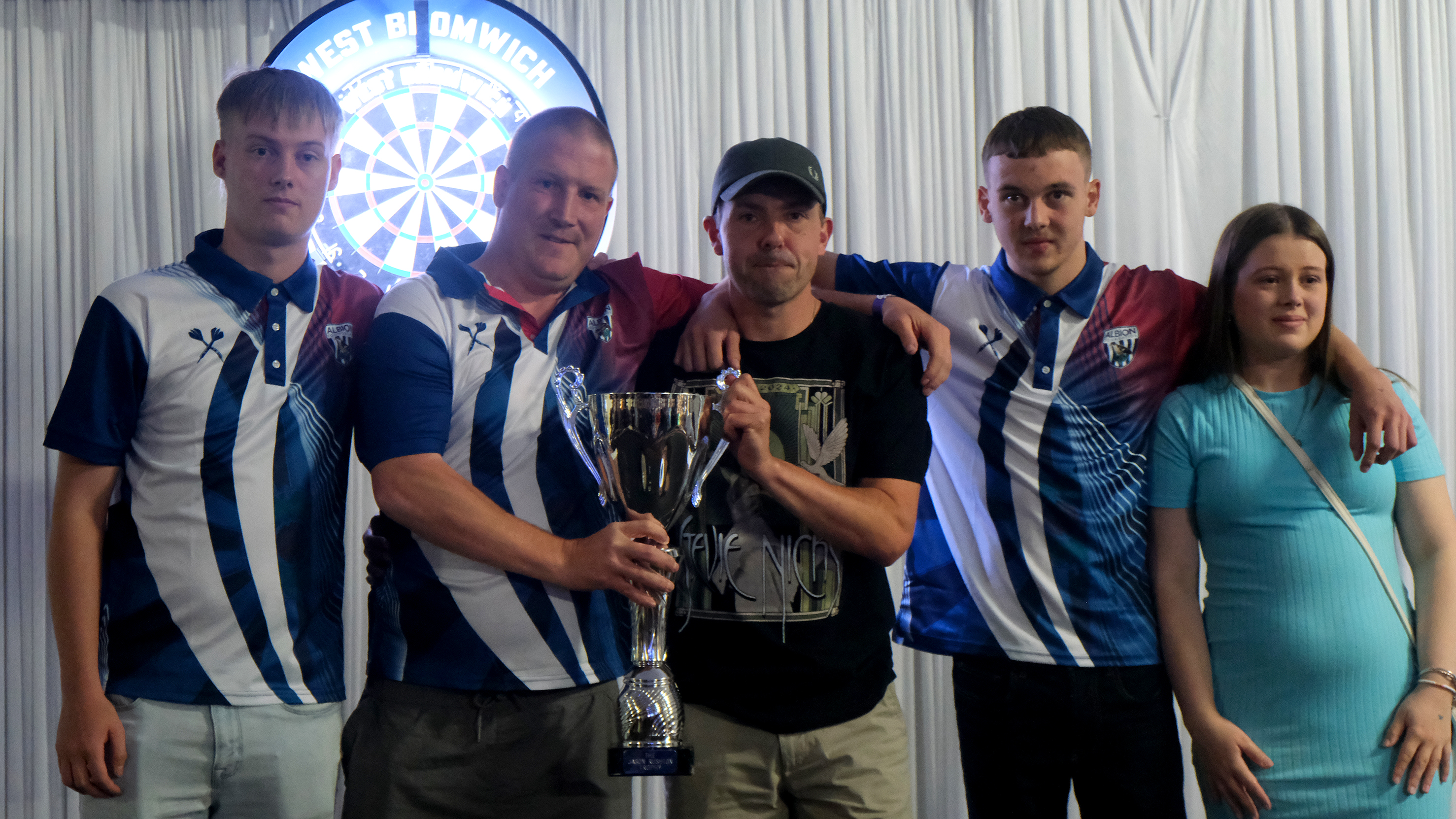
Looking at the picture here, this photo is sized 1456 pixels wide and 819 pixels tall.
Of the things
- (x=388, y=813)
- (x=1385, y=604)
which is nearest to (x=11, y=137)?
(x=388, y=813)

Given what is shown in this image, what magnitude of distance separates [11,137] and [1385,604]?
3.83m

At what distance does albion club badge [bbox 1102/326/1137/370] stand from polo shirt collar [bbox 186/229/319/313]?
5.47ft

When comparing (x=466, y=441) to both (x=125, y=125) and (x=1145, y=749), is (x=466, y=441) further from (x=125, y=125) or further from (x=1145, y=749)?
(x=125, y=125)

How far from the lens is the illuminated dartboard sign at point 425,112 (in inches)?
117

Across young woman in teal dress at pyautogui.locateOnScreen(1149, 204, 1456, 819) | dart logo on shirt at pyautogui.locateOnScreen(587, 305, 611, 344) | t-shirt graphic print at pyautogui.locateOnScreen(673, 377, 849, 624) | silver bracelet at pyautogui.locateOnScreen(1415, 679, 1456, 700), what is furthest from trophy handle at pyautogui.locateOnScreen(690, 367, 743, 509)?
silver bracelet at pyautogui.locateOnScreen(1415, 679, 1456, 700)

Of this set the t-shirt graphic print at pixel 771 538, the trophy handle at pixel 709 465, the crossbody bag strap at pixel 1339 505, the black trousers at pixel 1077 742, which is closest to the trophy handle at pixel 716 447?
the trophy handle at pixel 709 465

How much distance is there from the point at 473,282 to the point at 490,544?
1.69 ft

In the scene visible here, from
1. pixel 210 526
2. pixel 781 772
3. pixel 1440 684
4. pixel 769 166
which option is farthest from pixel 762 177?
pixel 1440 684

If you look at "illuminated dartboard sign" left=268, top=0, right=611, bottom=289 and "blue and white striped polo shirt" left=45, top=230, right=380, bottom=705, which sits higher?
"illuminated dartboard sign" left=268, top=0, right=611, bottom=289

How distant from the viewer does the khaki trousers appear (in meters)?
1.68

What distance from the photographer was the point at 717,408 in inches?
62.2

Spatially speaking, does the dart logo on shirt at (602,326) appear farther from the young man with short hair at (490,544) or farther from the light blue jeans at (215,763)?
the light blue jeans at (215,763)

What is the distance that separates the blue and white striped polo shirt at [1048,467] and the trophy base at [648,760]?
804mm

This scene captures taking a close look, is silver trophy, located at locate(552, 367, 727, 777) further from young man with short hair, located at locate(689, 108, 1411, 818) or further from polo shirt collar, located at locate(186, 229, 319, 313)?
polo shirt collar, located at locate(186, 229, 319, 313)
